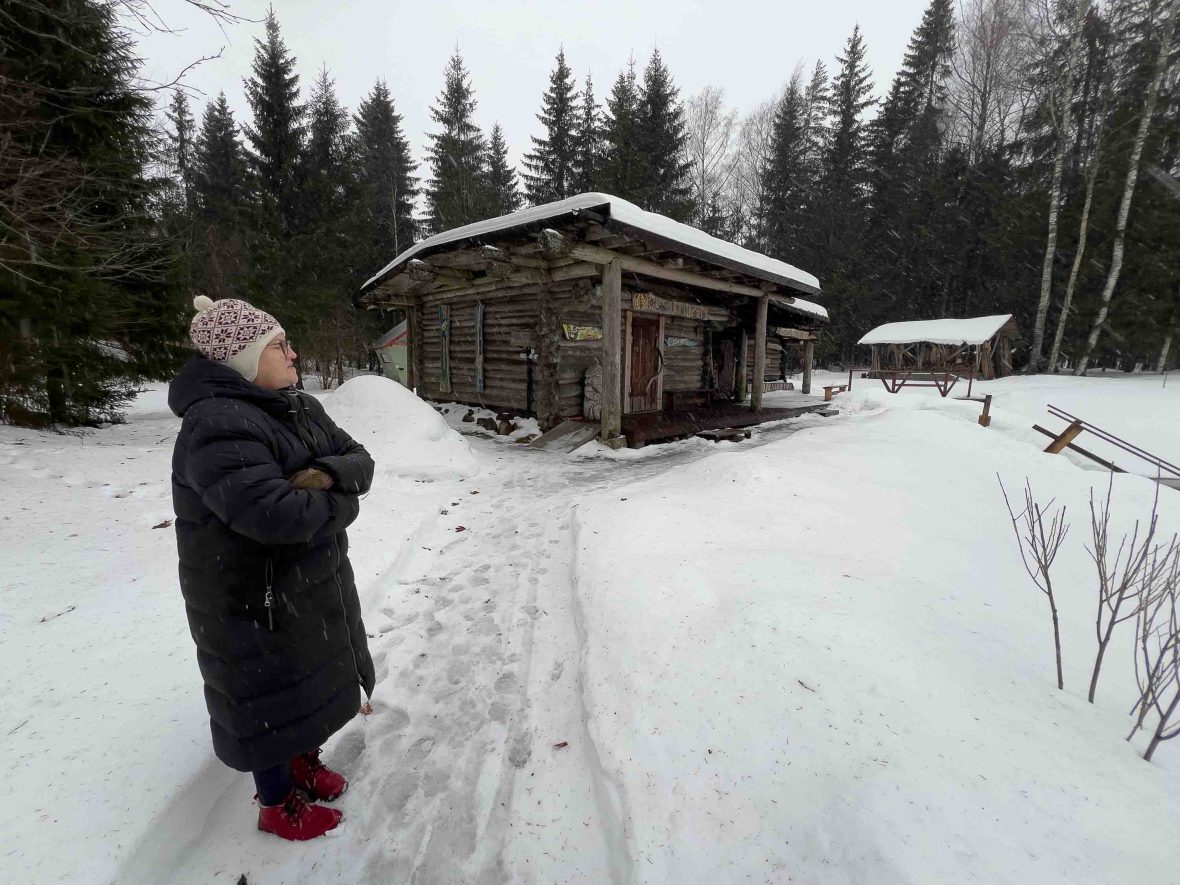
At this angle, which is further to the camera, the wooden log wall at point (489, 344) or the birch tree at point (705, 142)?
the birch tree at point (705, 142)

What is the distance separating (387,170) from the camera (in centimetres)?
2881

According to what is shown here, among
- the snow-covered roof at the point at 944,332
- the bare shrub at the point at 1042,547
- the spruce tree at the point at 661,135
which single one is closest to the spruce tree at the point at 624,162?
the spruce tree at the point at 661,135

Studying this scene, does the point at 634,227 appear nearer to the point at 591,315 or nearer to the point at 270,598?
the point at 591,315

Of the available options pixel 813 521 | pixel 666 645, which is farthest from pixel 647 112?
pixel 666 645

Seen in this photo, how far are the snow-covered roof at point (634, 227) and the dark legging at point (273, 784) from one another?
20.4 feet

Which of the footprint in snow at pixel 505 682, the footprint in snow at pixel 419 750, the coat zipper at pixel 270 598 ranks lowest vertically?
the footprint in snow at pixel 419 750

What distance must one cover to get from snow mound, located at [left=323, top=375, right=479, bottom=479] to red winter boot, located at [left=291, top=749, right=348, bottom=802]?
467 cm

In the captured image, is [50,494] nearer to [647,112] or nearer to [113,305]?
[113,305]

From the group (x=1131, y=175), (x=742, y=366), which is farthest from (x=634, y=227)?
(x=1131, y=175)

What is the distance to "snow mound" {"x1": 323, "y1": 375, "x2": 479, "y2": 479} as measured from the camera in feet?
21.5

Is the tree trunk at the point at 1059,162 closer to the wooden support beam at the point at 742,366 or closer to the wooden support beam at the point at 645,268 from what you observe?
the wooden support beam at the point at 742,366

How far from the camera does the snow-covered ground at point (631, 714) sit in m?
1.55

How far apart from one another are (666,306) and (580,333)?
227 centimetres

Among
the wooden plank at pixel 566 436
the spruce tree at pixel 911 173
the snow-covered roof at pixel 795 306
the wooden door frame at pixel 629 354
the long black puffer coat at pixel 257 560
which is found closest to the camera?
the long black puffer coat at pixel 257 560
